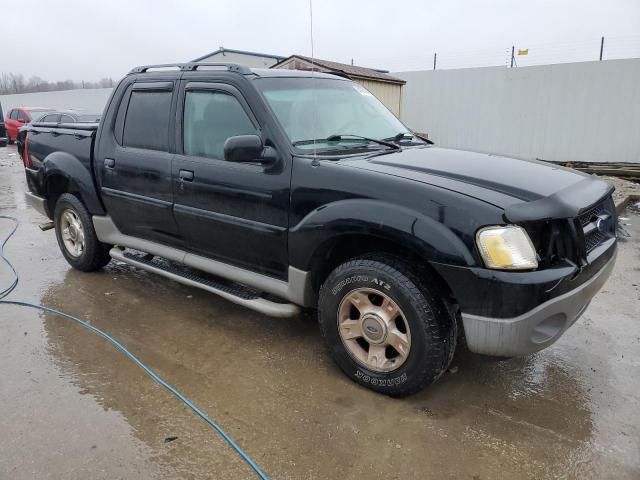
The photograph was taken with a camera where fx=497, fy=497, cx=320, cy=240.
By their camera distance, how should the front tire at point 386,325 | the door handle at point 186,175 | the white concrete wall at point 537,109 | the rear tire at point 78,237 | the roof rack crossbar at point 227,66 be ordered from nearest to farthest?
the front tire at point 386,325
the roof rack crossbar at point 227,66
the door handle at point 186,175
the rear tire at point 78,237
the white concrete wall at point 537,109

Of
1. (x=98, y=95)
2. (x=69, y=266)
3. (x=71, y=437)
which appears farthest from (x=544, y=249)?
(x=98, y=95)

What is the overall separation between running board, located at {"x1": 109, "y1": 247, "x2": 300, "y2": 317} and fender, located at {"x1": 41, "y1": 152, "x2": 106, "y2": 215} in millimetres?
477

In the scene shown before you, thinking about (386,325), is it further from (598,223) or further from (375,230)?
(598,223)

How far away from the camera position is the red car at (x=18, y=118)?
1859 cm

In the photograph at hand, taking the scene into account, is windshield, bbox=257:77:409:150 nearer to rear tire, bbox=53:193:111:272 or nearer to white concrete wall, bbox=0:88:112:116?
rear tire, bbox=53:193:111:272

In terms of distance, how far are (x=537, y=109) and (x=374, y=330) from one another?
453 inches

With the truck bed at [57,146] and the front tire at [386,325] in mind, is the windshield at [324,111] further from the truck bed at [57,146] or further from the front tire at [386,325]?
the truck bed at [57,146]

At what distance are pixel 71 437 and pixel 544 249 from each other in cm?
264

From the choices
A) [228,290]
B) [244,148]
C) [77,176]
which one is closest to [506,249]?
[244,148]

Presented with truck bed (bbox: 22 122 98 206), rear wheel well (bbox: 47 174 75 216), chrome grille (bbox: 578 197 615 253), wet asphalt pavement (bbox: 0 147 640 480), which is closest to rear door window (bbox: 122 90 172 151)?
truck bed (bbox: 22 122 98 206)

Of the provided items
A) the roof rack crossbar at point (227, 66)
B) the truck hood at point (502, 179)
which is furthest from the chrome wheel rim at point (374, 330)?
the roof rack crossbar at point (227, 66)

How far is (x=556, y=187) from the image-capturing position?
2777 millimetres

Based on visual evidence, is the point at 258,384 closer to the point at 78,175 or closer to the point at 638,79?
the point at 78,175

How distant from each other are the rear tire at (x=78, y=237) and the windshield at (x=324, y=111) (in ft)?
7.96
